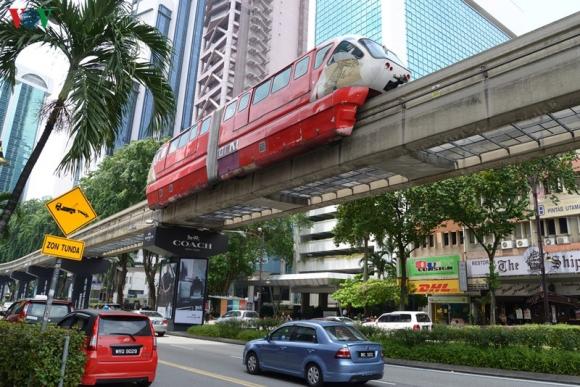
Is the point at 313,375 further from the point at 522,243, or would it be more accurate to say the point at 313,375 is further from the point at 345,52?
the point at 522,243

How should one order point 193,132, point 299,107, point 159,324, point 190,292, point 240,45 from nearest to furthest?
1. point 299,107
2. point 193,132
3. point 159,324
4. point 190,292
5. point 240,45

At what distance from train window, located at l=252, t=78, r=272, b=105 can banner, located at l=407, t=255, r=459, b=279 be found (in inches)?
1023

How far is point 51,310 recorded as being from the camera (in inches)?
618

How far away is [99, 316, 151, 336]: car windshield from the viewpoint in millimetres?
9289

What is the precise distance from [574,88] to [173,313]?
944 inches

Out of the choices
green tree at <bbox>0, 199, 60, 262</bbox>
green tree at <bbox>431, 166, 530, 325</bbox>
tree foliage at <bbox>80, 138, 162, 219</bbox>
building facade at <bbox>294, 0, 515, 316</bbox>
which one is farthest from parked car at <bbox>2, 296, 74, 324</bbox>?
building facade at <bbox>294, 0, 515, 316</bbox>

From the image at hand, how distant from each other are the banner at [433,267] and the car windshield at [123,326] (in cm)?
3181

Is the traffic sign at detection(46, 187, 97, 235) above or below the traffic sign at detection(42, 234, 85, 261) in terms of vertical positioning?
above

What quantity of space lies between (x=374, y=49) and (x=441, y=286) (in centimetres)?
2806

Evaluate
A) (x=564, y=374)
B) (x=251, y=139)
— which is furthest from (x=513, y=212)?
(x=251, y=139)

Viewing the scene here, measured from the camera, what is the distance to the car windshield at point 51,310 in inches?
623

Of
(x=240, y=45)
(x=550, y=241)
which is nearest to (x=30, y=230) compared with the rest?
(x=550, y=241)

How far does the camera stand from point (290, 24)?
412 feet

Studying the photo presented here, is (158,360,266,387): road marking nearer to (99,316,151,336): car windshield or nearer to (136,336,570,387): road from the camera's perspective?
(136,336,570,387): road
